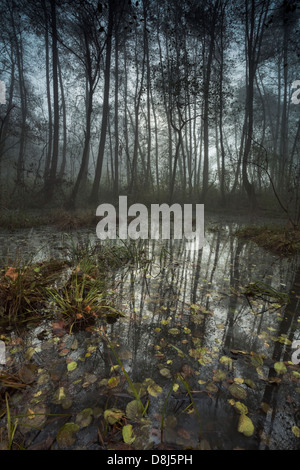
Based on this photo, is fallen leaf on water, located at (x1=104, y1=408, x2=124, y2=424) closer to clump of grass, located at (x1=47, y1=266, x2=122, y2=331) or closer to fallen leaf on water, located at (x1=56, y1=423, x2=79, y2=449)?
fallen leaf on water, located at (x1=56, y1=423, x2=79, y2=449)

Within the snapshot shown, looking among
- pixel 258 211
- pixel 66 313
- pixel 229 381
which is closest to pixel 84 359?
pixel 66 313

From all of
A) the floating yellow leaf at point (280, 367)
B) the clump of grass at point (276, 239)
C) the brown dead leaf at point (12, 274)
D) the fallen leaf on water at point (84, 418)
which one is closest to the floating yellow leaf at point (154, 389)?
the fallen leaf on water at point (84, 418)

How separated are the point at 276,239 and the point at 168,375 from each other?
15.1 ft

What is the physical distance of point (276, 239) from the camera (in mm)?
4902

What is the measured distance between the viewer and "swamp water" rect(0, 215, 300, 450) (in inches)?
41.0

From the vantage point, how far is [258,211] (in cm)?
1098

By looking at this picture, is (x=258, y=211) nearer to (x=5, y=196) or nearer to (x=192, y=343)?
(x=192, y=343)

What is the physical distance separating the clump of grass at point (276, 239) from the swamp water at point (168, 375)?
2227mm

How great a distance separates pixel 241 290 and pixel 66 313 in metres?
2.16

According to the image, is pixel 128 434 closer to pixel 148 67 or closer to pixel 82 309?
pixel 82 309

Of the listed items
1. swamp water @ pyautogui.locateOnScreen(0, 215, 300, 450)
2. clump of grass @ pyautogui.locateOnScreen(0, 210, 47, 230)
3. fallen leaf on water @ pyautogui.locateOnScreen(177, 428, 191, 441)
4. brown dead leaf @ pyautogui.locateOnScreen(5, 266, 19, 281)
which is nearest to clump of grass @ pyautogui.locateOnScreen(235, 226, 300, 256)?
swamp water @ pyautogui.locateOnScreen(0, 215, 300, 450)

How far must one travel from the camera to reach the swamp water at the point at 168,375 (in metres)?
1.04

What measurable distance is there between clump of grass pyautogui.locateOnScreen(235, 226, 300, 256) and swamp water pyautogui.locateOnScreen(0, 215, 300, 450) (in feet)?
7.31

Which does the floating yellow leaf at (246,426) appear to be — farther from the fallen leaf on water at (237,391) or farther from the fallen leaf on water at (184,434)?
the fallen leaf on water at (184,434)
